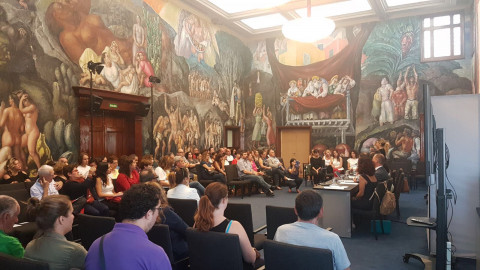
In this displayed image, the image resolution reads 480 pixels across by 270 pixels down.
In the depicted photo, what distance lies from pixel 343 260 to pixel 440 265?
7.04 ft

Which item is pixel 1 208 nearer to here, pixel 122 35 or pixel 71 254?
pixel 71 254

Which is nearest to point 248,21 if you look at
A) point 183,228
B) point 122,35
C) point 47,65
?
point 122,35

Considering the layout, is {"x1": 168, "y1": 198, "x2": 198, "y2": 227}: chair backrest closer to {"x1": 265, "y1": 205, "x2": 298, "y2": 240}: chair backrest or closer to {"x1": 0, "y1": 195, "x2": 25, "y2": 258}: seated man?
{"x1": 265, "y1": 205, "x2": 298, "y2": 240}: chair backrest

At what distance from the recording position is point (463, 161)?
17.4 ft

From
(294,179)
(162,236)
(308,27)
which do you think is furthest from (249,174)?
(162,236)

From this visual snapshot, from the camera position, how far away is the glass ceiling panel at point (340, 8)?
47.4 feet

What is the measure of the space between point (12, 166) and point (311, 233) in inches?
308

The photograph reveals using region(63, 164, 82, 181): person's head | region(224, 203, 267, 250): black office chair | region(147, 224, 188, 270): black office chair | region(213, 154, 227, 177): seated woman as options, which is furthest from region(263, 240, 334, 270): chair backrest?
region(213, 154, 227, 177): seated woman

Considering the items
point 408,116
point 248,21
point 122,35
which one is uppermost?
point 248,21

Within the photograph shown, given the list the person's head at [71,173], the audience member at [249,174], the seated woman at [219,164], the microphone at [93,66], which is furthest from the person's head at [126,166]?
the audience member at [249,174]

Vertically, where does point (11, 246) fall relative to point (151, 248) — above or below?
below

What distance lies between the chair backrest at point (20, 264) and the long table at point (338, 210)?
18.0 feet

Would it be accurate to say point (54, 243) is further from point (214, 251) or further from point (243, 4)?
point (243, 4)

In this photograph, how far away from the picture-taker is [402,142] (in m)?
14.8
